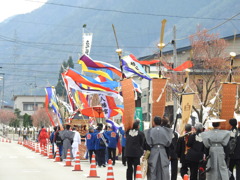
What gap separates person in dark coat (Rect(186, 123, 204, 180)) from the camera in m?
16.2

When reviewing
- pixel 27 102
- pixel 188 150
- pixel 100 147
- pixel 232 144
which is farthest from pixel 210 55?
pixel 27 102

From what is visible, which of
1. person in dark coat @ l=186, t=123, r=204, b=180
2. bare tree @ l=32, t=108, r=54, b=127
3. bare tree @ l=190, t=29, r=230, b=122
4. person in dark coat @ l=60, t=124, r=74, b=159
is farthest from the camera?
bare tree @ l=32, t=108, r=54, b=127

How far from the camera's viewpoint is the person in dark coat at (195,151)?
16.2 m

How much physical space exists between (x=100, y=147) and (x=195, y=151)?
37.2ft

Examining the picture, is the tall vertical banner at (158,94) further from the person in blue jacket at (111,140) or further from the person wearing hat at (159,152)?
the person in blue jacket at (111,140)

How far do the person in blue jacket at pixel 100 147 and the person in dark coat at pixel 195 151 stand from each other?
11.0 m

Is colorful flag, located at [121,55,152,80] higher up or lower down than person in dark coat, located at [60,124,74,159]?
higher up

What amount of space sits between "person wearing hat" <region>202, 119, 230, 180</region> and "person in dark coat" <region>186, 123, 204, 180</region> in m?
1.15

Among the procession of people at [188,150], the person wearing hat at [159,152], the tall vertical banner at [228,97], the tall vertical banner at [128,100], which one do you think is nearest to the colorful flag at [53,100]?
the tall vertical banner at [128,100]

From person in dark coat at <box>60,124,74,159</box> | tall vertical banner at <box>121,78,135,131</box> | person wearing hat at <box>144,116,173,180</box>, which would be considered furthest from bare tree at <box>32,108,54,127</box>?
person wearing hat at <box>144,116,173,180</box>

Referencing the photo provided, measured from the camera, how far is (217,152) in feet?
48.7

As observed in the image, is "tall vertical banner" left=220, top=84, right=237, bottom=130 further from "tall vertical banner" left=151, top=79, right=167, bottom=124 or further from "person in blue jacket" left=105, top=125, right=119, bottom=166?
"person in blue jacket" left=105, top=125, right=119, bottom=166

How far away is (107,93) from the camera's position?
99.0ft

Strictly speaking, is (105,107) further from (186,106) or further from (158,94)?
(158,94)
